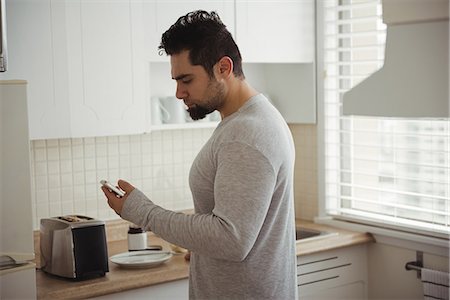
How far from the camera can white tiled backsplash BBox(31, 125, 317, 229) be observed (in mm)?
3359

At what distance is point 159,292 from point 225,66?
1.15 metres

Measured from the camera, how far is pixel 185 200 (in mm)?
3846

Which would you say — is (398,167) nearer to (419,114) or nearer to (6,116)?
(419,114)

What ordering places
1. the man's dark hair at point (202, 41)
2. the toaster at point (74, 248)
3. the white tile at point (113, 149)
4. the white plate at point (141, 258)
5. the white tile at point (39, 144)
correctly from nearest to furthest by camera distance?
the man's dark hair at point (202, 41) → the toaster at point (74, 248) → the white plate at point (141, 258) → the white tile at point (39, 144) → the white tile at point (113, 149)

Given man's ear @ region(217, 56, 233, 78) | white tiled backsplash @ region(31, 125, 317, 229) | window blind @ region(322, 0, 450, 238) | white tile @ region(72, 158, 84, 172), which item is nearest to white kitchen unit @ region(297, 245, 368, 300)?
window blind @ region(322, 0, 450, 238)

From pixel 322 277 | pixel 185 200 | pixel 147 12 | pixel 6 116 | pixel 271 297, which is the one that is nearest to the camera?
pixel 271 297

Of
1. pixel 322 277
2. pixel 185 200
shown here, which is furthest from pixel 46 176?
pixel 322 277

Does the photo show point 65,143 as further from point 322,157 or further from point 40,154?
point 322,157

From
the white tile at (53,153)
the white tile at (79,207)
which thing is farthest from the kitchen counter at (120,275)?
the white tile at (53,153)

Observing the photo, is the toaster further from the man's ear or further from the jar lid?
the man's ear

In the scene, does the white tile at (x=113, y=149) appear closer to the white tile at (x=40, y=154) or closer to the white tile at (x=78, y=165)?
the white tile at (x=78, y=165)

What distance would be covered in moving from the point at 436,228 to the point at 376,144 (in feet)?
1.68

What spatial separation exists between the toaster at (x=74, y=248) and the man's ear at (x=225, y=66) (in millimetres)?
1023

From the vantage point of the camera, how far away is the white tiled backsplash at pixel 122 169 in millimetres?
3359
